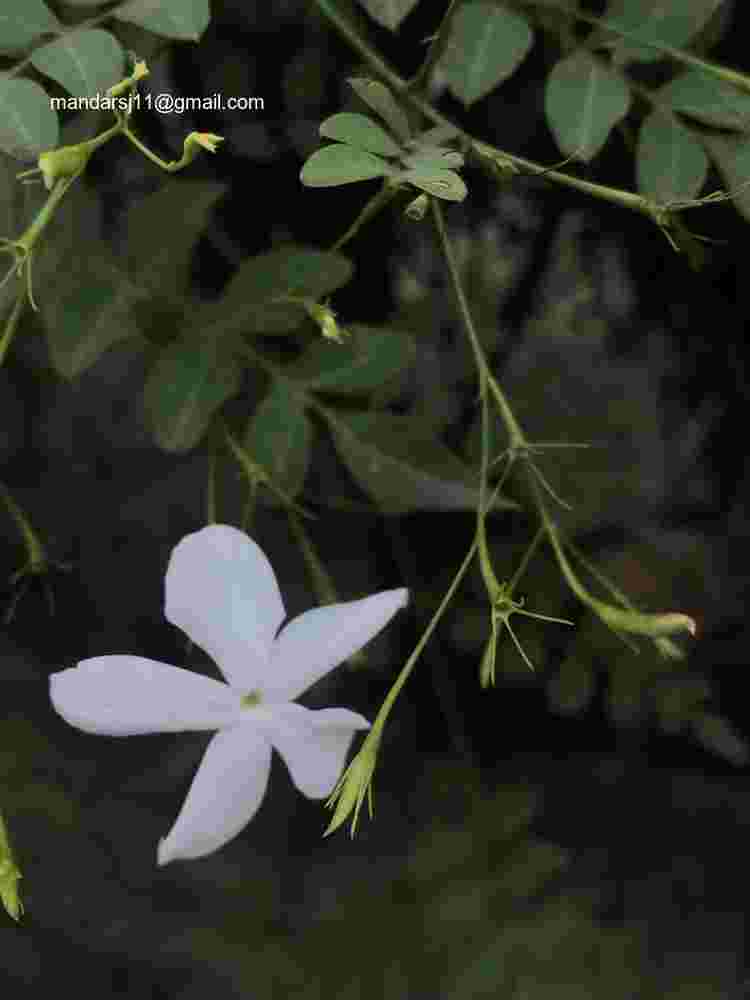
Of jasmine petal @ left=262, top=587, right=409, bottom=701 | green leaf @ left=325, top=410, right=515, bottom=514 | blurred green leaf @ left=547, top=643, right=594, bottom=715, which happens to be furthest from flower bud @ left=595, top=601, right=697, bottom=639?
blurred green leaf @ left=547, top=643, right=594, bottom=715

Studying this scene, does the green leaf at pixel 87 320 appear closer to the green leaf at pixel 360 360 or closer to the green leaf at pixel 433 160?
the green leaf at pixel 360 360

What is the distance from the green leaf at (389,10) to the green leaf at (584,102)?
108 millimetres

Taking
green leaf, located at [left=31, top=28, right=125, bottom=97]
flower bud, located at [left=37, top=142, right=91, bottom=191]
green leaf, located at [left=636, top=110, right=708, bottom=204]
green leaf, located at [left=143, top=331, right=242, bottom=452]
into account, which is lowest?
green leaf, located at [left=143, top=331, right=242, bottom=452]

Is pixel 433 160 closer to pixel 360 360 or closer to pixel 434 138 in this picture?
pixel 434 138

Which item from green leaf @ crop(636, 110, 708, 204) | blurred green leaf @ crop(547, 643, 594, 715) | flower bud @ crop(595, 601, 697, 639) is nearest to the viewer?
flower bud @ crop(595, 601, 697, 639)

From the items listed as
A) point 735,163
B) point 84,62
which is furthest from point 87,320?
point 735,163

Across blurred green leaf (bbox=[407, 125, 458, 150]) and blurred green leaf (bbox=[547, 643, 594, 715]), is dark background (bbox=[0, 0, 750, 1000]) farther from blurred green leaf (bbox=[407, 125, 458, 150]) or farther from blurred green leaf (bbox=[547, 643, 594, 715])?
blurred green leaf (bbox=[407, 125, 458, 150])

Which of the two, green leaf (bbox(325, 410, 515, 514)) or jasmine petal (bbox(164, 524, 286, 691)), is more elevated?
jasmine petal (bbox(164, 524, 286, 691))

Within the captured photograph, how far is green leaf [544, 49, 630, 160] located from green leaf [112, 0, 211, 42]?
21 centimetres

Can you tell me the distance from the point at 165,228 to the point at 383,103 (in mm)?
222

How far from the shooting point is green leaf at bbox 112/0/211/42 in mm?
560

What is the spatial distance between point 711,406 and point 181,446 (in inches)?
26.0

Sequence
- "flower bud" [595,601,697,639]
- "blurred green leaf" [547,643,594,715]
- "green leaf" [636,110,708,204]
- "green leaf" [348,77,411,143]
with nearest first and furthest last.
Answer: "flower bud" [595,601,697,639] < "green leaf" [348,77,411,143] < "green leaf" [636,110,708,204] < "blurred green leaf" [547,643,594,715]

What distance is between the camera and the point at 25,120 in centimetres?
56
